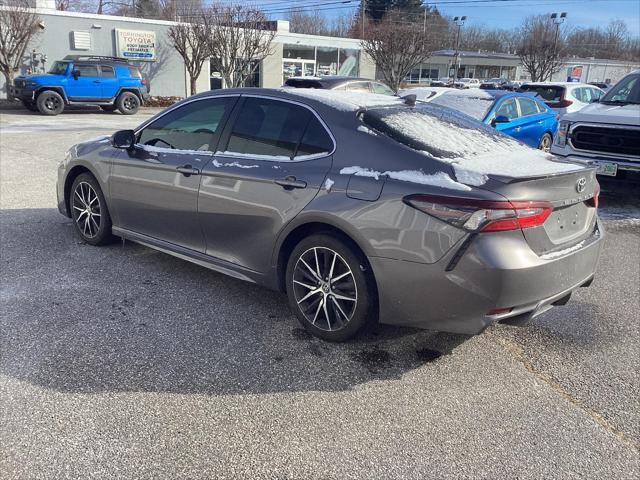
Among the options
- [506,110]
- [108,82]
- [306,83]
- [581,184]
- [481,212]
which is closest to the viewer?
[481,212]

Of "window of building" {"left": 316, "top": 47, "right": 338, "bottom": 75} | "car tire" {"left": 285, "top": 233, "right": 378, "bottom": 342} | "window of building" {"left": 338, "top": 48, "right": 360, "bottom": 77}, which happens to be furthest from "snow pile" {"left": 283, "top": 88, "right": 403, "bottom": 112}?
"window of building" {"left": 338, "top": 48, "right": 360, "bottom": 77}

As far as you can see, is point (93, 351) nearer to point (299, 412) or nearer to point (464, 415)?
point (299, 412)

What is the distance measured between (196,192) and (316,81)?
8.70 m

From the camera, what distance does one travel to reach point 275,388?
317 cm

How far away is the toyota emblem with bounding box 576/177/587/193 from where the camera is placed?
348 cm

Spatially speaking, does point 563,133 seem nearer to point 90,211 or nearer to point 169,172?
point 169,172

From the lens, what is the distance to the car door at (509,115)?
9.44 meters

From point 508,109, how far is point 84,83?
17160 mm

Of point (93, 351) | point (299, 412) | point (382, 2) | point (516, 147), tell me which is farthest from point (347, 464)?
point (382, 2)

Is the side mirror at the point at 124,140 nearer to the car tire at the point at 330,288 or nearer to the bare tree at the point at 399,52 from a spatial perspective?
the car tire at the point at 330,288

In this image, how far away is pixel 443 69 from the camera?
2987 inches

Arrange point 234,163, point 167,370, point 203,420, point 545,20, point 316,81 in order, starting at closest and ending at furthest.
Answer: point 203,420 < point 167,370 < point 234,163 < point 316,81 < point 545,20

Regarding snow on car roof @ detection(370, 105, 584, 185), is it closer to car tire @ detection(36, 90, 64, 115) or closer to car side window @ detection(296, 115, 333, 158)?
car side window @ detection(296, 115, 333, 158)

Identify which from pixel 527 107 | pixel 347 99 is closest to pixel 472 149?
pixel 347 99
